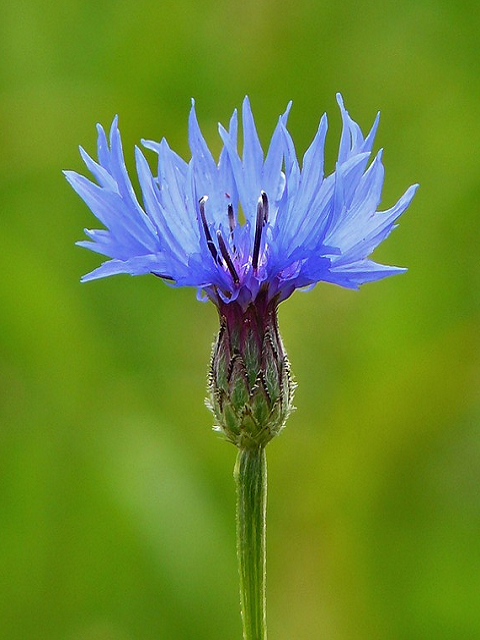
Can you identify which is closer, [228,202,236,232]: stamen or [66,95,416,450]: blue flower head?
[66,95,416,450]: blue flower head

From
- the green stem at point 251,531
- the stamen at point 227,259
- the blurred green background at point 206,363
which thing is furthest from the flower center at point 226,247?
the blurred green background at point 206,363

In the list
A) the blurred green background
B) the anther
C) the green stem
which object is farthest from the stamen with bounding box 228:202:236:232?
the blurred green background

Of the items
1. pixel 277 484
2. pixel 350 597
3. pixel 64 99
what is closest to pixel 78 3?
pixel 64 99

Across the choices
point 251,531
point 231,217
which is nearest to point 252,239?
point 231,217

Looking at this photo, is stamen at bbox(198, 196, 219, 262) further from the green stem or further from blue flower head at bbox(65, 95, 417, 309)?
the green stem

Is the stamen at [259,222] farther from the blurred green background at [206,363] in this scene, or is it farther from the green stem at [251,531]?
the blurred green background at [206,363]

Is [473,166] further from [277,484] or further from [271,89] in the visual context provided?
[277,484]

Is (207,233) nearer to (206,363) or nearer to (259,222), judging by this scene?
(259,222)
